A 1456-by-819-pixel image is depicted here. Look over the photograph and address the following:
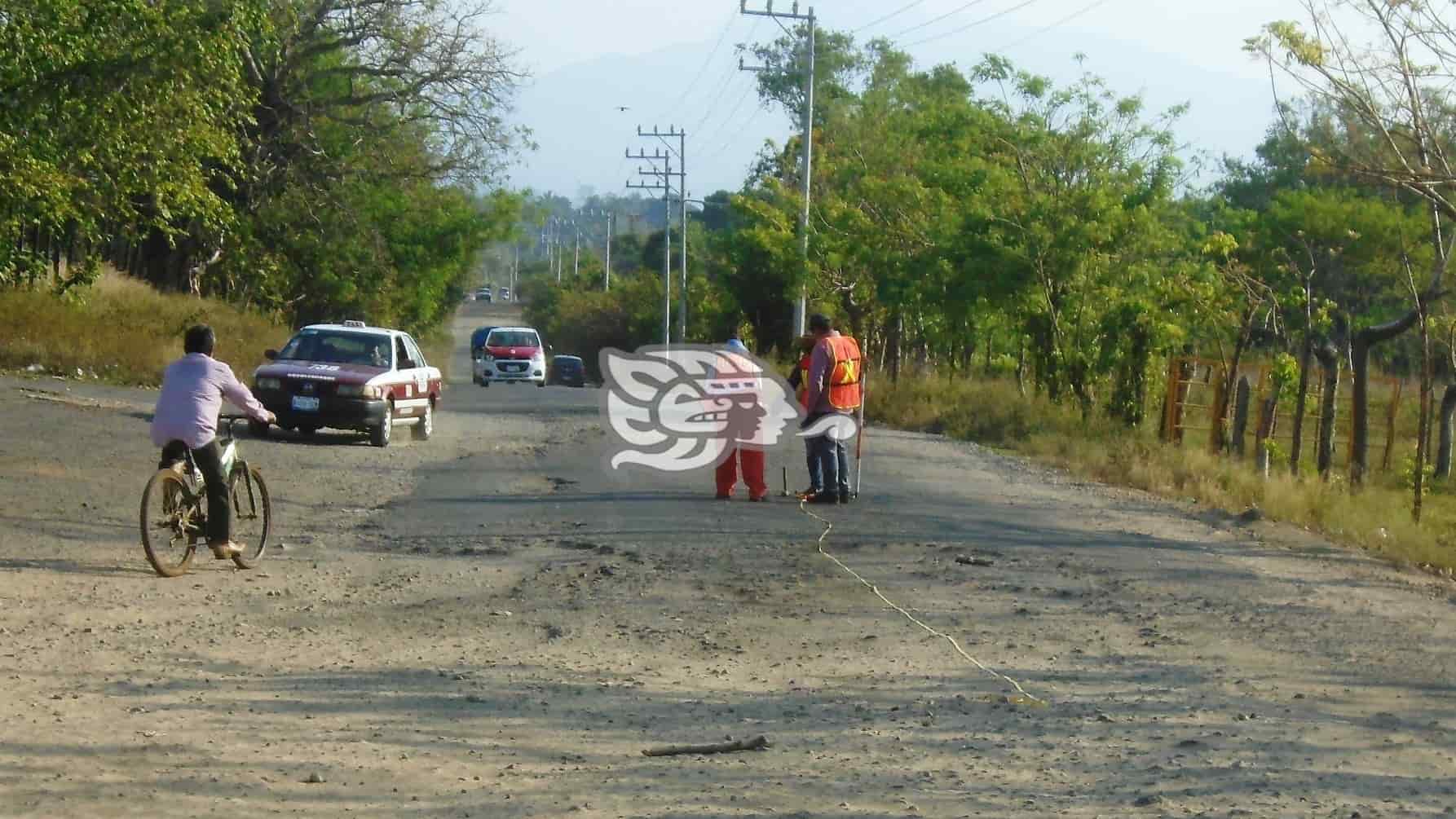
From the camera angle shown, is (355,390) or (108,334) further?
(108,334)

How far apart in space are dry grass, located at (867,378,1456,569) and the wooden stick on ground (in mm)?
9229

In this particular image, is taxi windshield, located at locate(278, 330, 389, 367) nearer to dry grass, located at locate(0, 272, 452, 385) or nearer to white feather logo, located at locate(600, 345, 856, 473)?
white feather logo, located at locate(600, 345, 856, 473)

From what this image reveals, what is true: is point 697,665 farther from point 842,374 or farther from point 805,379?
point 805,379

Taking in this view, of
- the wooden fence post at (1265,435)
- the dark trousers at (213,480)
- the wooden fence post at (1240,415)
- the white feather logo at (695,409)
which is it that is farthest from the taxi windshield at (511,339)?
the dark trousers at (213,480)

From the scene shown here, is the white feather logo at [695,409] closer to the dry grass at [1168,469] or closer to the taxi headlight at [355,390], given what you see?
the taxi headlight at [355,390]

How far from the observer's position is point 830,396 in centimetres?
1634

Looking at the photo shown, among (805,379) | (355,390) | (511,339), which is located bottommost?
(355,390)

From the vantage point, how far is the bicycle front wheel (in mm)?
12078

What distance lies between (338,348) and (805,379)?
8.14 metres

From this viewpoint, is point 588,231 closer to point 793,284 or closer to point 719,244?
point 719,244

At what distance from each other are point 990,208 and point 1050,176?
1363 mm

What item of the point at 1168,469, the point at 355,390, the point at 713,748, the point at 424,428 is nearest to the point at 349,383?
the point at 355,390

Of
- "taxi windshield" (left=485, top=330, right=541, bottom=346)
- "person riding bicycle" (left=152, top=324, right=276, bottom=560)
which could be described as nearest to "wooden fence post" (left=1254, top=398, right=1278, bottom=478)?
"person riding bicycle" (left=152, top=324, right=276, bottom=560)

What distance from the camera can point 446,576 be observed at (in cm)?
1205
